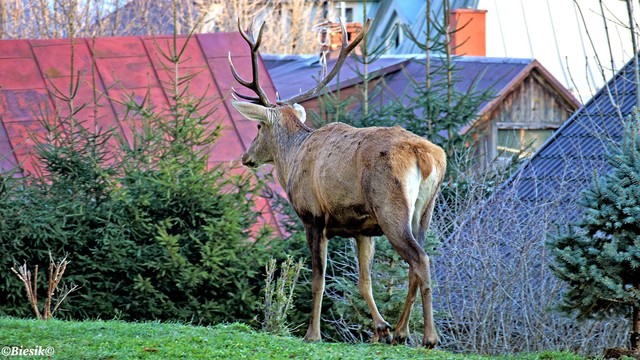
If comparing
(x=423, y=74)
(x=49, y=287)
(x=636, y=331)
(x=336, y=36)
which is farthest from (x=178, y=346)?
(x=336, y=36)

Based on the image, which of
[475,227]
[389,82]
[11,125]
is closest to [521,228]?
[475,227]

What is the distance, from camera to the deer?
30.8ft

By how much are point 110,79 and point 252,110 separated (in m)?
10.2

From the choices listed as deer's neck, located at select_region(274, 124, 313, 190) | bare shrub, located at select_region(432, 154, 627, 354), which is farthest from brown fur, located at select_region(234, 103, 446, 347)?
bare shrub, located at select_region(432, 154, 627, 354)

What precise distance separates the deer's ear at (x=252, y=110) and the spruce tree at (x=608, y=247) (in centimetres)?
357

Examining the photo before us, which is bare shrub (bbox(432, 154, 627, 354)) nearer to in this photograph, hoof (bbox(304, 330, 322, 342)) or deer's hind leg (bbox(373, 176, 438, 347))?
hoof (bbox(304, 330, 322, 342))

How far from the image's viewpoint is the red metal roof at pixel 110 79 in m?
20.0

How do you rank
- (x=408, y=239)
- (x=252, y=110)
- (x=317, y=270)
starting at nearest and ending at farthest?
(x=408, y=239) < (x=317, y=270) < (x=252, y=110)

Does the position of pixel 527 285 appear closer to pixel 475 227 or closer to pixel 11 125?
pixel 475 227

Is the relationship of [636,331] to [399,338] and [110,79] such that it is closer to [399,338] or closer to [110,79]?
[399,338]

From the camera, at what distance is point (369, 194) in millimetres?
9609

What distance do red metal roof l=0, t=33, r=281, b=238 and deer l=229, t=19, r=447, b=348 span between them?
28.3 ft

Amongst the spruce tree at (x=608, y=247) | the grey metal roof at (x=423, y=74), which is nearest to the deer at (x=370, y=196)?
the spruce tree at (x=608, y=247)

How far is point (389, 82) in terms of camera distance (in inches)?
1074
